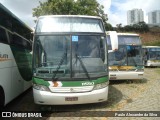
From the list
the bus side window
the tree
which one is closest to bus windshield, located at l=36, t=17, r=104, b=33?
the bus side window

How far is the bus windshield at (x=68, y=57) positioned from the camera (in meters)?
9.16

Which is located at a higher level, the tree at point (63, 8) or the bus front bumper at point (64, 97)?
the tree at point (63, 8)

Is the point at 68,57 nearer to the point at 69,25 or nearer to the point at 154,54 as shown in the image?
the point at 69,25

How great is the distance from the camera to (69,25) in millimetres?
9938

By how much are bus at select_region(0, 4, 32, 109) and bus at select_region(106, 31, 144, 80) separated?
5.06 metres

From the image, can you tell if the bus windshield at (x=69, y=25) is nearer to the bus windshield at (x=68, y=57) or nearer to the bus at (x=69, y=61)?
the bus at (x=69, y=61)

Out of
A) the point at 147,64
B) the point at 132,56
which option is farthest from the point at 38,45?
the point at 147,64

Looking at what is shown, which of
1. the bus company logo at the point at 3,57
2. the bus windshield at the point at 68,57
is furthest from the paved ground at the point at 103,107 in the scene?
the bus company logo at the point at 3,57

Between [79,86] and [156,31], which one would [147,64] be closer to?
[79,86]

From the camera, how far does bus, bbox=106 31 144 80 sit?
51.4 feet

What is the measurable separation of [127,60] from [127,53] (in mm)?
440

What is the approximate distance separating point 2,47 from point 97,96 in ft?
10.6

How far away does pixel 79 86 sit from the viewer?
9070 mm

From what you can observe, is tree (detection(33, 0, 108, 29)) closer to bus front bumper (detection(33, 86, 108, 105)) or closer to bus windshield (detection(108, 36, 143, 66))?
bus windshield (detection(108, 36, 143, 66))
